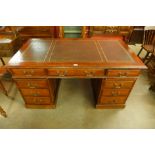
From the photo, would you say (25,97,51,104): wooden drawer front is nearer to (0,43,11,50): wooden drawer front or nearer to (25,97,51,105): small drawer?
(25,97,51,105): small drawer

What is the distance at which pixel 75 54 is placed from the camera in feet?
5.06

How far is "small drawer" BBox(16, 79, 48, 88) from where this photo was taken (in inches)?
59.4

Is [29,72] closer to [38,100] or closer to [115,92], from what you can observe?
[38,100]

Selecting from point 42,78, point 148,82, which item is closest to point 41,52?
point 42,78

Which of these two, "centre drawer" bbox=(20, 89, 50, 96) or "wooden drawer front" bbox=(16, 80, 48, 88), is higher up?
"wooden drawer front" bbox=(16, 80, 48, 88)

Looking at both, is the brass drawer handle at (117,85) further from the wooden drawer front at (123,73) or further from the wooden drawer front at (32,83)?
the wooden drawer front at (32,83)

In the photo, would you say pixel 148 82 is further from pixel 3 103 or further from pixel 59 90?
pixel 3 103

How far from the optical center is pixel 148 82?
2400 millimetres

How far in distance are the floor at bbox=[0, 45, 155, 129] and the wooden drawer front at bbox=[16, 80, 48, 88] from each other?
17.5 inches

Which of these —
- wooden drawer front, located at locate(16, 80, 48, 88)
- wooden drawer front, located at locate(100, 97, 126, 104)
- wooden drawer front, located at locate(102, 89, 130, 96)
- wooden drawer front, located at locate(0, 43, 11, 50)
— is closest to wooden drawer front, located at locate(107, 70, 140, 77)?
wooden drawer front, located at locate(102, 89, 130, 96)

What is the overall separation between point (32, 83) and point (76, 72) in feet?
1.78

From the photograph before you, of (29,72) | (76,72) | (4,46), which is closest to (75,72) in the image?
(76,72)

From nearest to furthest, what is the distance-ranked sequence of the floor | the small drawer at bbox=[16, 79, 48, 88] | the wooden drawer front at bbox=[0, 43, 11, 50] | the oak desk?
the oak desk
the small drawer at bbox=[16, 79, 48, 88]
the floor
the wooden drawer front at bbox=[0, 43, 11, 50]

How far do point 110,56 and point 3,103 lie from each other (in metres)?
1.65
